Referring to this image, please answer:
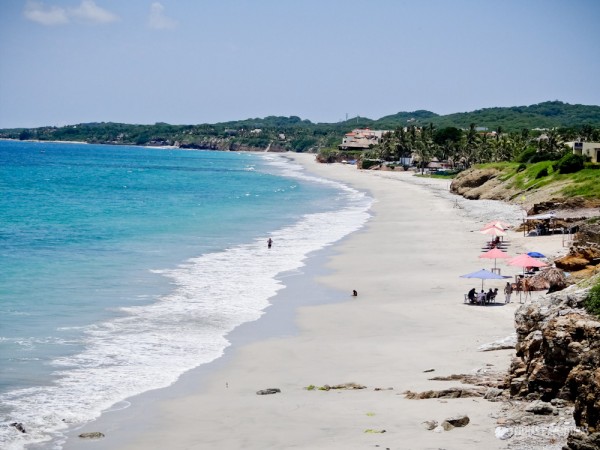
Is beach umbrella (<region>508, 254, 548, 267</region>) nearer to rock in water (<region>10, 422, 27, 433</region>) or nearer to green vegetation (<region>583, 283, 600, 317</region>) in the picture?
green vegetation (<region>583, 283, 600, 317</region>)

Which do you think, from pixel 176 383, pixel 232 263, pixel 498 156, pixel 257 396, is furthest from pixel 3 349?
pixel 498 156

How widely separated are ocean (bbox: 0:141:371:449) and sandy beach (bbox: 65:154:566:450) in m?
1.13

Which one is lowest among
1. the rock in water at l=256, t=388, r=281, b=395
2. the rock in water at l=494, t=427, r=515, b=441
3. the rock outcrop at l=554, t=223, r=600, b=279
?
the rock in water at l=256, t=388, r=281, b=395

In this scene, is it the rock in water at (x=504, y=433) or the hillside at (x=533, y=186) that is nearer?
the rock in water at (x=504, y=433)

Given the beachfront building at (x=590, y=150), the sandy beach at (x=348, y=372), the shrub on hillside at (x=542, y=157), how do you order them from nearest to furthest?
the sandy beach at (x=348, y=372) → the beachfront building at (x=590, y=150) → the shrub on hillside at (x=542, y=157)

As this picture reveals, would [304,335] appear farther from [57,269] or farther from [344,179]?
[344,179]

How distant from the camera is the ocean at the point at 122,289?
17625 millimetres

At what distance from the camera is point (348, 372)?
18500 mm

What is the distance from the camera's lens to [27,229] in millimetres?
49406

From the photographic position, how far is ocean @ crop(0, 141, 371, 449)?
57.8 feet

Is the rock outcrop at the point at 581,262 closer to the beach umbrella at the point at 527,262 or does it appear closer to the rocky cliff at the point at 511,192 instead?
the beach umbrella at the point at 527,262

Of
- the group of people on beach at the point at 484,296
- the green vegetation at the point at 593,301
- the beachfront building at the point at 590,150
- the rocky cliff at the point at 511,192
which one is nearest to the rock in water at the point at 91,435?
the green vegetation at the point at 593,301

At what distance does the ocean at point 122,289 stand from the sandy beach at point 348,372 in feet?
3.71

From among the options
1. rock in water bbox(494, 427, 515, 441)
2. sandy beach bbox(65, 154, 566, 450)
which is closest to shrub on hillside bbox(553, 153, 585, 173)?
sandy beach bbox(65, 154, 566, 450)
